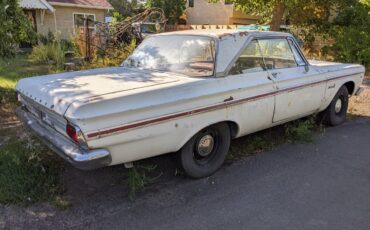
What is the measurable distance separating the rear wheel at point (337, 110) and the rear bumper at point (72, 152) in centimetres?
426

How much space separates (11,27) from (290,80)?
5045mm

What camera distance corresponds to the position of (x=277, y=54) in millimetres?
5043

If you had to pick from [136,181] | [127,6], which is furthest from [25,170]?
[127,6]

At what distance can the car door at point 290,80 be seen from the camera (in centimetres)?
482

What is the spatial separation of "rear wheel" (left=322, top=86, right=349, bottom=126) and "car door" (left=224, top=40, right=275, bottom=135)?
1884 millimetres

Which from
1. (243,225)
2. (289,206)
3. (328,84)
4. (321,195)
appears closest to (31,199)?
(243,225)

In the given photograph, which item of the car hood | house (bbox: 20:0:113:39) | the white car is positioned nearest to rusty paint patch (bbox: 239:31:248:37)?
the white car

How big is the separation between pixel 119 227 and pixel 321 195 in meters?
2.16

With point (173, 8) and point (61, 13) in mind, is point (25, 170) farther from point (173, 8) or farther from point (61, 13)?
point (173, 8)

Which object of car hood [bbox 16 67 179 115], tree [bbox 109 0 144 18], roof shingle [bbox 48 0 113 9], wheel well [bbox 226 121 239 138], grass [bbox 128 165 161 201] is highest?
tree [bbox 109 0 144 18]

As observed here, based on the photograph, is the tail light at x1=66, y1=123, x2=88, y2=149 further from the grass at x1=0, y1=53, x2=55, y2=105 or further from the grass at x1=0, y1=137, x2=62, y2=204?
the grass at x1=0, y1=53, x2=55, y2=105

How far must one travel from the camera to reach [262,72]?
15.3ft

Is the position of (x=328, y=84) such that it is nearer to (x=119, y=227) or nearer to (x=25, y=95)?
(x=119, y=227)

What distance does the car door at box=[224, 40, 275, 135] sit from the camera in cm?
428
